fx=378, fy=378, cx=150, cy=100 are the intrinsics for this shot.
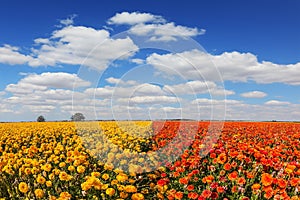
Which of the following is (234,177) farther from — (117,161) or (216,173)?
(117,161)

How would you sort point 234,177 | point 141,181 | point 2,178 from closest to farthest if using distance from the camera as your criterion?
point 234,177, point 2,178, point 141,181

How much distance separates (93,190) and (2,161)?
2.35 m

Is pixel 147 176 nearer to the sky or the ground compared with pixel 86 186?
nearer to the ground

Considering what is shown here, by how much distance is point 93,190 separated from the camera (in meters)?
4.99

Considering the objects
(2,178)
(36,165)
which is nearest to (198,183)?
(36,165)

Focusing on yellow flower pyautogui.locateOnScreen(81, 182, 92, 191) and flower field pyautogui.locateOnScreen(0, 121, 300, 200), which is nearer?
yellow flower pyautogui.locateOnScreen(81, 182, 92, 191)

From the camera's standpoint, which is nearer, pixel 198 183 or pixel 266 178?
A: pixel 266 178

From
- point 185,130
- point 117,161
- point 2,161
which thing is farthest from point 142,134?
point 2,161

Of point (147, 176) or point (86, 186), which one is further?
point (147, 176)

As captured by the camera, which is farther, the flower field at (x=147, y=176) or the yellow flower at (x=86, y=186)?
the flower field at (x=147, y=176)

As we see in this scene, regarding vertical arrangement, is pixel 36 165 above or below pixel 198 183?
above

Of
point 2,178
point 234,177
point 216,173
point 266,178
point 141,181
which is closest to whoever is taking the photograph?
point 266,178

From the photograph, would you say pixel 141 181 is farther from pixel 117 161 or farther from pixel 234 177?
pixel 234 177

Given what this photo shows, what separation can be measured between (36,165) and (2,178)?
80cm
